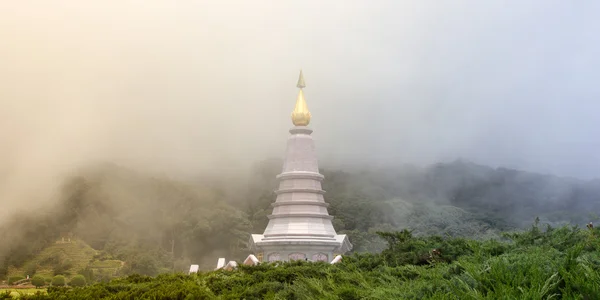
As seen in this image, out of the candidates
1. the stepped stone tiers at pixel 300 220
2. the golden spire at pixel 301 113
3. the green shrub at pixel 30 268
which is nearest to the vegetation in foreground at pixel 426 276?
the stepped stone tiers at pixel 300 220

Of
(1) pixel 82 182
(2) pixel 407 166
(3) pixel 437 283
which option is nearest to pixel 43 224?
(1) pixel 82 182

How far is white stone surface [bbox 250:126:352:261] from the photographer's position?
40.5 m

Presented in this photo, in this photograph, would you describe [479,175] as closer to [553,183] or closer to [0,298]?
[553,183]

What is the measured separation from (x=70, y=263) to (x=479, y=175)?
48.0 m

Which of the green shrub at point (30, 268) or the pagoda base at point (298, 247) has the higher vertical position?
the pagoda base at point (298, 247)

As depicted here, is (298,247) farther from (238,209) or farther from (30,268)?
(238,209)

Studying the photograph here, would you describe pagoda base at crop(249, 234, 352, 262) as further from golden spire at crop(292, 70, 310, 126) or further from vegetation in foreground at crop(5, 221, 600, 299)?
vegetation in foreground at crop(5, 221, 600, 299)

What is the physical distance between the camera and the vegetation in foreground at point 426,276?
22.1 feet

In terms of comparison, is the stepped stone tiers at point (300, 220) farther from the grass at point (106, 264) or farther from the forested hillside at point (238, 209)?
the grass at point (106, 264)

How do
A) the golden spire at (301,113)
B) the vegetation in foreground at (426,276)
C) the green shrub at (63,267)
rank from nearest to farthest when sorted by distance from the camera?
the vegetation in foreground at (426,276)
the golden spire at (301,113)
the green shrub at (63,267)

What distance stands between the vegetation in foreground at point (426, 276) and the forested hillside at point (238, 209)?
4270cm

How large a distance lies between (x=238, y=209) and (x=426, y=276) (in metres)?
67.2

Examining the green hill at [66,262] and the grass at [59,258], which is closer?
the green hill at [66,262]

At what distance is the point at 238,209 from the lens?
7525cm
